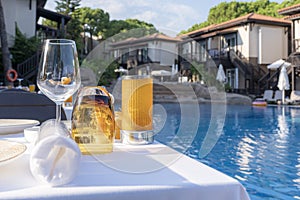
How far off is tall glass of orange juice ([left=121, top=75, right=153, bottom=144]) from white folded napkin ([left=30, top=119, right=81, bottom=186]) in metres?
0.39

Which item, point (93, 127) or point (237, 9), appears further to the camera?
point (237, 9)

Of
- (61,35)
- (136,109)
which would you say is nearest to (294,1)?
(61,35)

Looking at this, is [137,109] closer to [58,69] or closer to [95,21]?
[58,69]

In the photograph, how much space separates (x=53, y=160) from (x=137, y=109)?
0.42 m

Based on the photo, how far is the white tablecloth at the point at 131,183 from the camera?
53 centimetres

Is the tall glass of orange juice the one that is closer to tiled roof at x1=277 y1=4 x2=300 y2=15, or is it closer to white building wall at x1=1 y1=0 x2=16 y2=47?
white building wall at x1=1 y1=0 x2=16 y2=47

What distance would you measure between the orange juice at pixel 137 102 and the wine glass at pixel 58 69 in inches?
6.0

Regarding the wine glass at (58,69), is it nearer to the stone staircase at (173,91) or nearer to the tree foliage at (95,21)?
the stone staircase at (173,91)

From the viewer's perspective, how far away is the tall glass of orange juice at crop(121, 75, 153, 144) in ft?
2.98

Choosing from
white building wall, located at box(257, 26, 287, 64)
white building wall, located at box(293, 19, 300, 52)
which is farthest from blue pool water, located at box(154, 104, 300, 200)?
white building wall, located at box(257, 26, 287, 64)

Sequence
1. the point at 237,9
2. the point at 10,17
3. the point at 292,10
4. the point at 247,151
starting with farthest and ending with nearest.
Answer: the point at 237,9
the point at 292,10
the point at 10,17
the point at 247,151

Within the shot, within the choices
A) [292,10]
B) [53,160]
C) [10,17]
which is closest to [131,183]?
[53,160]

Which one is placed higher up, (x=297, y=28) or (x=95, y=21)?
(x=95, y=21)

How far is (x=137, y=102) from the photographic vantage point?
918mm
